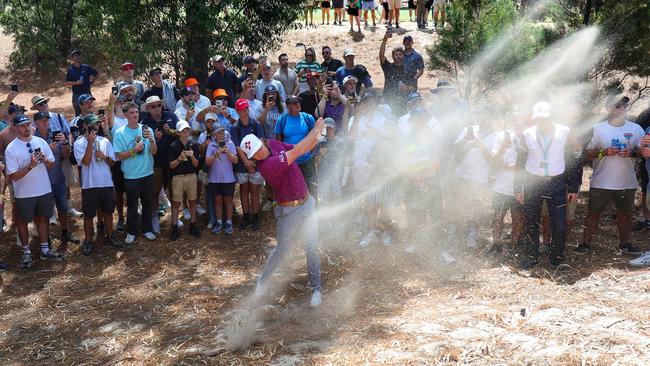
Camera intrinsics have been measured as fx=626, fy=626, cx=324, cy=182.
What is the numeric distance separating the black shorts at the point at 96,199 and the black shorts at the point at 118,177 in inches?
20.1

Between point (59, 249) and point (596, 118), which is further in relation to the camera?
point (596, 118)

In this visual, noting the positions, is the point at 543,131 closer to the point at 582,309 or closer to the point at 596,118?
the point at 582,309

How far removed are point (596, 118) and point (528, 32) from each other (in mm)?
2137

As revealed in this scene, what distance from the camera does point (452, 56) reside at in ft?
38.6

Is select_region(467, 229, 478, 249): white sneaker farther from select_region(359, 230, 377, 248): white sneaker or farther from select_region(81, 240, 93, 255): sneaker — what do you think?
select_region(81, 240, 93, 255): sneaker

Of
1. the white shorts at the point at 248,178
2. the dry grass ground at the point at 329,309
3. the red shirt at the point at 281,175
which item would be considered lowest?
the dry grass ground at the point at 329,309

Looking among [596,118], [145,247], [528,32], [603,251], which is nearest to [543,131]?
[603,251]

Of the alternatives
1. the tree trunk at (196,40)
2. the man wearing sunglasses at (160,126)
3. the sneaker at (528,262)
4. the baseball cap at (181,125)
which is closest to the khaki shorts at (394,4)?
the tree trunk at (196,40)

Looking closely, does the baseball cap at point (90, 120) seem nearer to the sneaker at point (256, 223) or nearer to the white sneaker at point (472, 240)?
the sneaker at point (256, 223)

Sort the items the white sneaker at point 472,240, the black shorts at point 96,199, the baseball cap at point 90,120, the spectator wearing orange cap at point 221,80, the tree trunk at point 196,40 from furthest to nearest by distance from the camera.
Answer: the tree trunk at point 196,40
the spectator wearing orange cap at point 221,80
the black shorts at point 96,199
the white sneaker at point 472,240
the baseball cap at point 90,120

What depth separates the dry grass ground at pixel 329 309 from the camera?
562 cm

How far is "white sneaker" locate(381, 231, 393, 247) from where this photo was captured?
8.66 m

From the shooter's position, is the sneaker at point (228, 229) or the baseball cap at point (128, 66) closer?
the sneaker at point (228, 229)

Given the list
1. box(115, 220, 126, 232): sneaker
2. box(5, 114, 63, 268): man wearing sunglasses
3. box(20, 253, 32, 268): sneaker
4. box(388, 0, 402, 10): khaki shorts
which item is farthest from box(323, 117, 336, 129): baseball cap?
box(388, 0, 402, 10): khaki shorts
